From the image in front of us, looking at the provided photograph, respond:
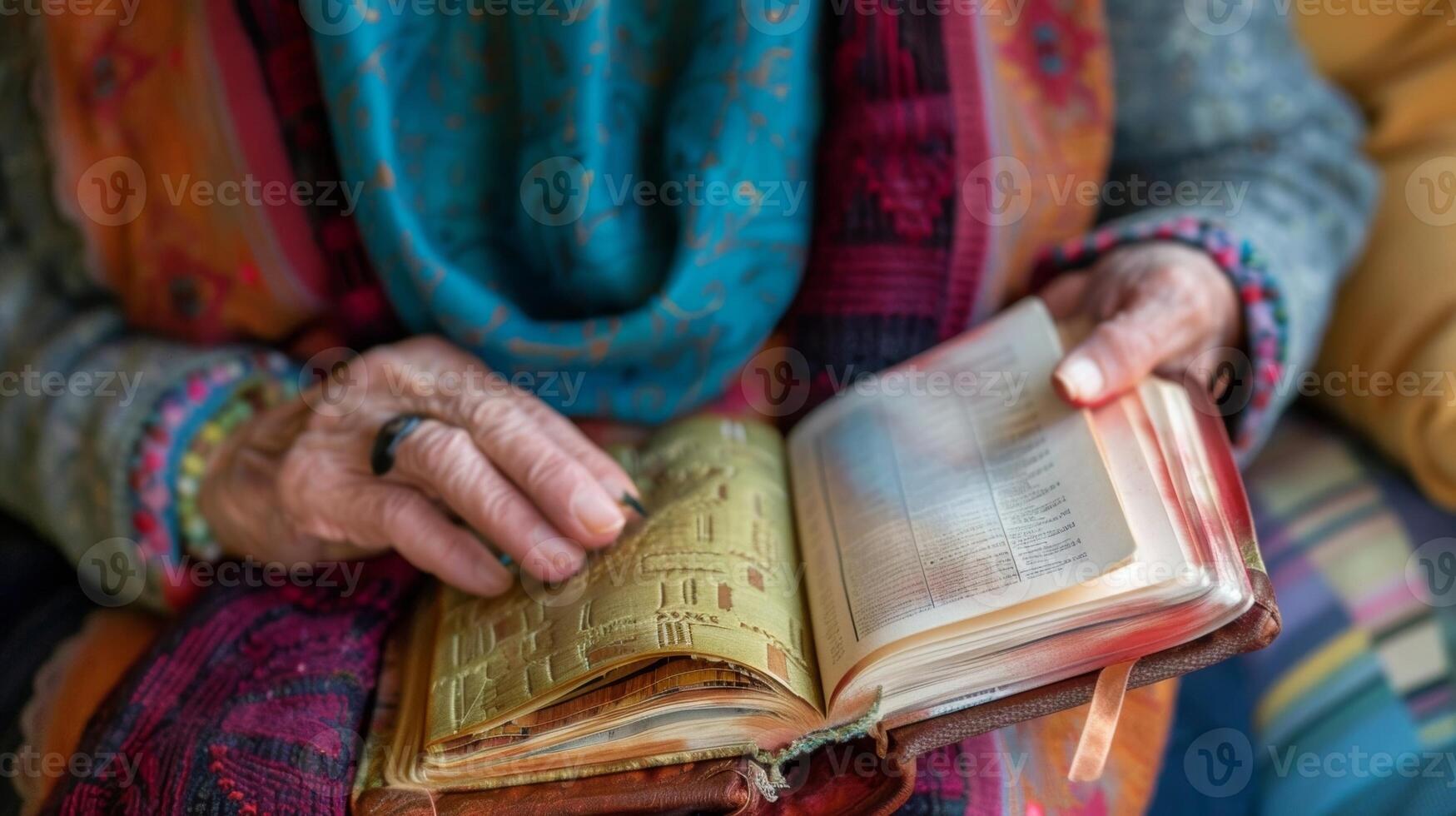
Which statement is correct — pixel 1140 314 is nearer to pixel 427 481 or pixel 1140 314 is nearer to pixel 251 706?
pixel 427 481

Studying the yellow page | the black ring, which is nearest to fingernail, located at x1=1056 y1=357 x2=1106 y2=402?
the yellow page

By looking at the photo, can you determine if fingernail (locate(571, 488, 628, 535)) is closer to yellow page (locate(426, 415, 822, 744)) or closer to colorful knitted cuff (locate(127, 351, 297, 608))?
yellow page (locate(426, 415, 822, 744))

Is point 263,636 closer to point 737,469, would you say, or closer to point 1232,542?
point 737,469

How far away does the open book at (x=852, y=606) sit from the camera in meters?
0.55

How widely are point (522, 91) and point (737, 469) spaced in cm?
35

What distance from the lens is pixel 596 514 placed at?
65 centimetres

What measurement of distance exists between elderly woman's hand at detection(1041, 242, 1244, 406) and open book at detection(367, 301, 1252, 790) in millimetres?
23

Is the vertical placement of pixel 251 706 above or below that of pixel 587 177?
below

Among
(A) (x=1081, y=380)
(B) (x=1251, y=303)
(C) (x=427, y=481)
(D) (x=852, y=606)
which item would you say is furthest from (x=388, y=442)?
(B) (x=1251, y=303)

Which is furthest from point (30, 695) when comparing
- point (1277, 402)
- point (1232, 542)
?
point (1277, 402)

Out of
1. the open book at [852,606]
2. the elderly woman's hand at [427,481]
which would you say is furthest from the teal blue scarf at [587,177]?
the open book at [852,606]

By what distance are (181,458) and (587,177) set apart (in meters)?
0.42

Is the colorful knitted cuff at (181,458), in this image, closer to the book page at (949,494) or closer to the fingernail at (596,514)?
the fingernail at (596,514)

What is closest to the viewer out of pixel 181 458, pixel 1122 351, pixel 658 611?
pixel 658 611
